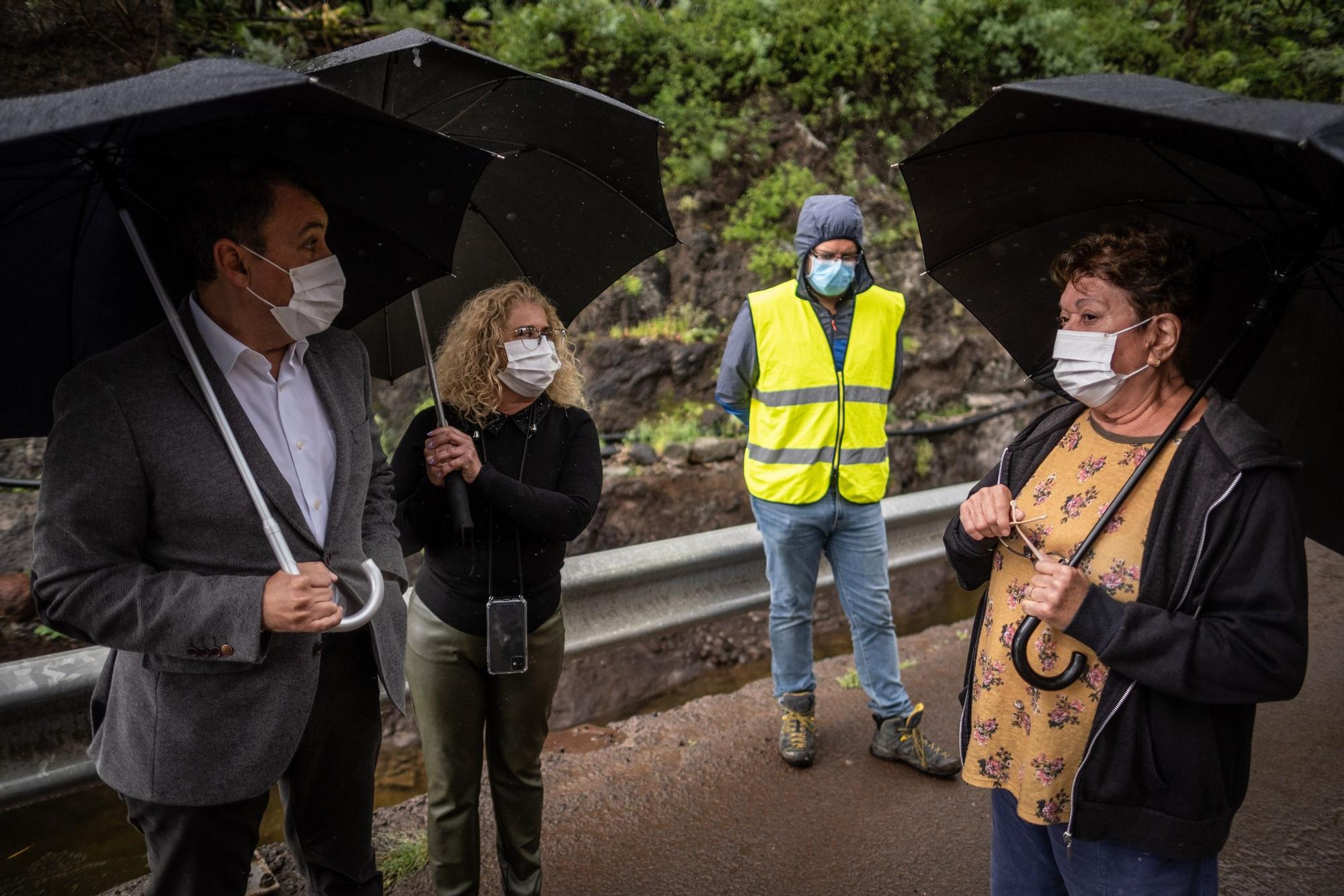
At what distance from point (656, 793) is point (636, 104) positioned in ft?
20.8

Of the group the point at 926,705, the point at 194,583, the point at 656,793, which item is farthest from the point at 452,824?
the point at 926,705

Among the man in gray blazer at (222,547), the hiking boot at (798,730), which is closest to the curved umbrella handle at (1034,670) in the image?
the man in gray blazer at (222,547)

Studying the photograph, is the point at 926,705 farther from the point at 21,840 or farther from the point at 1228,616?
the point at 21,840

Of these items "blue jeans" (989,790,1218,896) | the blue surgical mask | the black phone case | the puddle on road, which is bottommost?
the puddle on road

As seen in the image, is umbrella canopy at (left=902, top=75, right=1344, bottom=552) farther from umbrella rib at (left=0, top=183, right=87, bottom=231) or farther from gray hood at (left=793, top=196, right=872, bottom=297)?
umbrella rib at (left=0, top=183, right=87, bottom=231)

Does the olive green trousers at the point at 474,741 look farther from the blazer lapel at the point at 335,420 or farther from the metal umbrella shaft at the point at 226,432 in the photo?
the metal umbrella shaft at the point at 226,432

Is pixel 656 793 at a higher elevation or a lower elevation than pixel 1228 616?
lower

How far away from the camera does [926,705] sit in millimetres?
4309

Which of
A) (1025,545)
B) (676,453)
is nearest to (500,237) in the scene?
(1025,545)

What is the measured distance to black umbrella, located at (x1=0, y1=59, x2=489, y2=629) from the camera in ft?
5.74

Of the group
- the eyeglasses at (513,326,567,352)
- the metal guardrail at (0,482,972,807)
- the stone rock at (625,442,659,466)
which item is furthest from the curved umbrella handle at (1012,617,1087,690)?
the stone rock at (625,442,659,466)

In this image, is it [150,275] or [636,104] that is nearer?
[150,275]

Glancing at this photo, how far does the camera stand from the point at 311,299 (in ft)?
6.81

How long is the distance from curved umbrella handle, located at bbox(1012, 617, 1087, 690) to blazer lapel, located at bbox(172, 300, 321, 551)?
1691 mm
